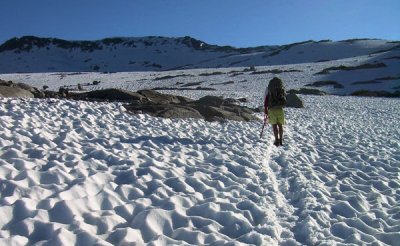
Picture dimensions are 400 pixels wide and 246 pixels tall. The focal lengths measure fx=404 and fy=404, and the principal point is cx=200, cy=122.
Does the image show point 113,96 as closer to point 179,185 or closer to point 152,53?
point 179,185

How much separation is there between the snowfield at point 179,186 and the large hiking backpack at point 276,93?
1.33m

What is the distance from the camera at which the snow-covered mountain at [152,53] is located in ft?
→ 349

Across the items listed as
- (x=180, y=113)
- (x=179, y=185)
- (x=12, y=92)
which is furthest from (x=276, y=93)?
(x=12, y=92)

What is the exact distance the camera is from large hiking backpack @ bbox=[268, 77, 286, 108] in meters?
12.4

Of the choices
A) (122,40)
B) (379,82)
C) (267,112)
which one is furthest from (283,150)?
(122,40)

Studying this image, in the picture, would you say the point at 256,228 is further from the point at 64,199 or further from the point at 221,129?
the point at 221,129

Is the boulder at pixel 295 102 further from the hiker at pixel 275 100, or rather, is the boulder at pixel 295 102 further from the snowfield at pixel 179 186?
Result: the hiker at pixel 275 100

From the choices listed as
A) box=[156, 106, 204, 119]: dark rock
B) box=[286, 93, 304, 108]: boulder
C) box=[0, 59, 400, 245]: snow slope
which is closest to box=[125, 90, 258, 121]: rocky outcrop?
box=[156, 106, 204, 119]: dark rock

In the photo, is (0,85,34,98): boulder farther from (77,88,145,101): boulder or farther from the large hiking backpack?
the large hiking backpack

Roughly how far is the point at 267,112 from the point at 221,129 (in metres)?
2.39

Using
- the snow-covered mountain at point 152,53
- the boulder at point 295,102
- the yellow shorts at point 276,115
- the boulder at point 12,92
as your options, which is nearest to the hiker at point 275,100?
the yellow shorts at point 276,115

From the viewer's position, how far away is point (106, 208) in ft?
19.7

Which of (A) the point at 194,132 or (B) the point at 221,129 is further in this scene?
(B) the point at 221,129

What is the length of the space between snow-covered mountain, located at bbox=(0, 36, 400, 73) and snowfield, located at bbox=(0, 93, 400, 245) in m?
88.9
